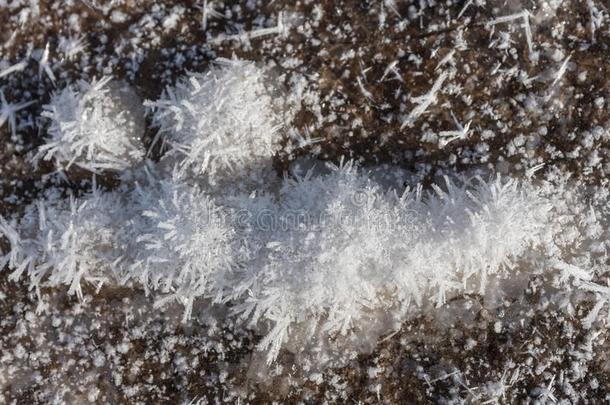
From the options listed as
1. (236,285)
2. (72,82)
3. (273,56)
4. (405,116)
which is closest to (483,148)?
(405,116)

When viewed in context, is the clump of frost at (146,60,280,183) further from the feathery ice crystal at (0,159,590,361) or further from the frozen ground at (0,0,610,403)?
the feathery ice crystal at (0,159,590,361)

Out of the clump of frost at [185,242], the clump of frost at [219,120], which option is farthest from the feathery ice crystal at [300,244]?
the clump of frost at [219,120]

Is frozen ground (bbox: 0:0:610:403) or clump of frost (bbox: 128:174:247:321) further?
frozen ground (bbox: 0:0:610:403)

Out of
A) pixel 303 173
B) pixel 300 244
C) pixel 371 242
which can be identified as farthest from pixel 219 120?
pixel 371 242

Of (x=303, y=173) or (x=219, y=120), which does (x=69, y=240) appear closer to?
(x=219, y=120)

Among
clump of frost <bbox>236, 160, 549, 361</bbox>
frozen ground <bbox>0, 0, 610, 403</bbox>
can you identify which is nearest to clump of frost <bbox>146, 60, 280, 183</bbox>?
frozen ground <bbox>0, 0, 610, 403</bbox>

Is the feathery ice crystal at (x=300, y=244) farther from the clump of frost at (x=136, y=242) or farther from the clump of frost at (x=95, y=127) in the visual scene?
the clump of frost at (x=95, y=127)
